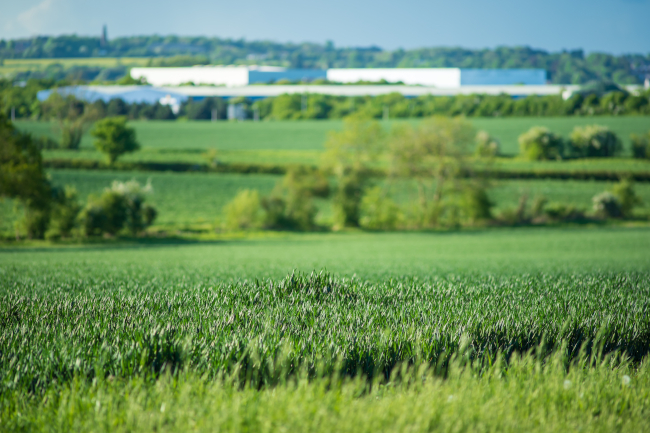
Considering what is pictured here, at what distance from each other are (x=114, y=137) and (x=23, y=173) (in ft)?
79.6

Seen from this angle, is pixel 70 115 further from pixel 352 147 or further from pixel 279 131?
pixel 352 147

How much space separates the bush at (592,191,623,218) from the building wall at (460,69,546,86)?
182 ft

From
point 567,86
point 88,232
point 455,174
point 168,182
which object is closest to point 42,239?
point 88,232

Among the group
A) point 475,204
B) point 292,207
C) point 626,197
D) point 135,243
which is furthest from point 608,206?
point 135,243

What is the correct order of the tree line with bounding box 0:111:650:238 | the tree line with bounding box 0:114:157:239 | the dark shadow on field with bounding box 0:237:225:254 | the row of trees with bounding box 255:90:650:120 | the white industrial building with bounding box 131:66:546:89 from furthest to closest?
1. the white industrial building with bounding box 131:66:546:89
2. the row of trees with bounding box 255:90:650:120
3. the tree line with bounding box 0:111:650:238
4. the dark shadow on field with bounding box 0:237:225:254
5. the tree line with bounding box 0:114:157:239

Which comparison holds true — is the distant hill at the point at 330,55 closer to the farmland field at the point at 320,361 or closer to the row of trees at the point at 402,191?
the row of trees at the point at 402,191

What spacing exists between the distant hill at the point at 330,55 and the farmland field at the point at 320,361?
71298mm

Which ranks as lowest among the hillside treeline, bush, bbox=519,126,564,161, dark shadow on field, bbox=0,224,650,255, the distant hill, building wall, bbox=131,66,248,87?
dark shadow on field, bbox=0,224,650,255

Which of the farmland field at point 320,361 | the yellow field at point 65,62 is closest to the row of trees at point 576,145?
the farmland field at point 320,361

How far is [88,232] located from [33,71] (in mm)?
41532

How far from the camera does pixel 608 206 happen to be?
40750mm

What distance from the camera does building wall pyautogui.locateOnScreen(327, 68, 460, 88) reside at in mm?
88938

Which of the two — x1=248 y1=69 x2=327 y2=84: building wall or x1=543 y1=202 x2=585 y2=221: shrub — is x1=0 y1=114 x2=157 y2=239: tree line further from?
x1=248 y1=69 x2=327 y2=84: building wall

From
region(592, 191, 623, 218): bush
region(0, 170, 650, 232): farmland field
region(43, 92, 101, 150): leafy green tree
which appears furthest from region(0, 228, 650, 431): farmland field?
region(43, 92, 101, 150): leafy green tree
